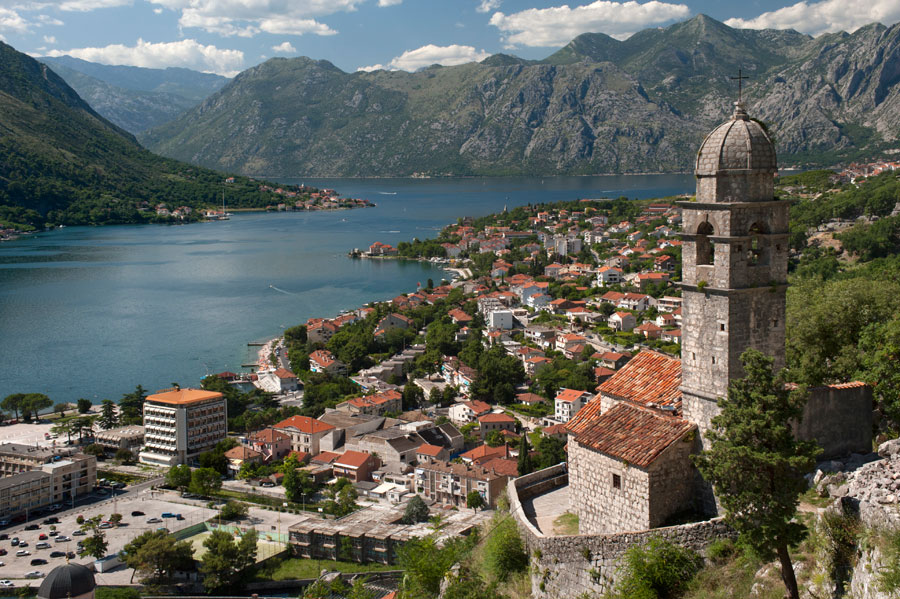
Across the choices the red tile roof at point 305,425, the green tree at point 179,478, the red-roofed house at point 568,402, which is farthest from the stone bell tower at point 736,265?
the red tile roof at point 305,425

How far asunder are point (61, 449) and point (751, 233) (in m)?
30.3

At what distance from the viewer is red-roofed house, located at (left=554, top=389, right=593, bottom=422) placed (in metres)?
31.8

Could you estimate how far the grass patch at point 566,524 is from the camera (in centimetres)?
936

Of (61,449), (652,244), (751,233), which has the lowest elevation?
(61,449)

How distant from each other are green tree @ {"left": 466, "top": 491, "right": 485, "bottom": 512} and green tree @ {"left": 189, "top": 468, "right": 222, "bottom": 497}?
29.7 feet

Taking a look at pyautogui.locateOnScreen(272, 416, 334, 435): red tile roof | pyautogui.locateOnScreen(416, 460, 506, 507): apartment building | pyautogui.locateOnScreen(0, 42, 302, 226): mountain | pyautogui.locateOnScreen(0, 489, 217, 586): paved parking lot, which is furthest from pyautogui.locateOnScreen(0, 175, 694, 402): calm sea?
pyautogui.locateOnScreen(416, 460, 506, 507): apartment building

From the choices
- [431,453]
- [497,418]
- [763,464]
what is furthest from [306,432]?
[763,464]

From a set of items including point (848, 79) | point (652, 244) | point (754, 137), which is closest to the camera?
point (754, 137)

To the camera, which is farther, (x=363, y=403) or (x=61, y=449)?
(x=363, y=403)

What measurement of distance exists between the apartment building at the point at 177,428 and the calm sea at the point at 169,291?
8369mm

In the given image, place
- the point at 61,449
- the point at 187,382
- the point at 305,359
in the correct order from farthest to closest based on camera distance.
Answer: the point at 305,359 < the point at 187,382 < the point at 61,449

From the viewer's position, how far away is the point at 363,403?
113 feet

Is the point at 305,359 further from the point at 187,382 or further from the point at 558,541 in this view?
the point at 558,541

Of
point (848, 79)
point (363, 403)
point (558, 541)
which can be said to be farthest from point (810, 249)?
point (848, 79)
